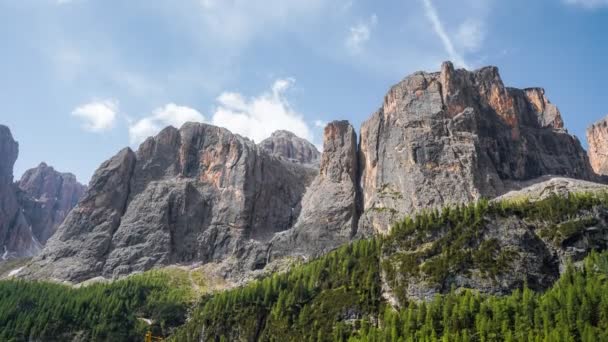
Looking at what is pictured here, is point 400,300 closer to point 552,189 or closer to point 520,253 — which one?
point 520,253

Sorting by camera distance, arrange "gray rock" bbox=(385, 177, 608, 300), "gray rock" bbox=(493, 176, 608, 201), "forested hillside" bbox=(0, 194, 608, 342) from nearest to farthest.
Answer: "forested hillside" bbox=(0, 194, 608, 342) < "gray rock" bbox=(385, 177, 608, 300) < "gray rock" bbox=(493, 176, 608, 201)

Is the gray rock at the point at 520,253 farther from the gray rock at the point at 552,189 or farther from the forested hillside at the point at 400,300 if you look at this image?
the gray rock at the point at 552,189

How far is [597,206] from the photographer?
141250 mm

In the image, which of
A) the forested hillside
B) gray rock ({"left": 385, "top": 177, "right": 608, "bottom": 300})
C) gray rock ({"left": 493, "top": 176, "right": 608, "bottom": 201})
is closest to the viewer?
the forested hillside

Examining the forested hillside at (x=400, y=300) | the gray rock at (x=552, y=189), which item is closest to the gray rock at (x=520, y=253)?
the forested hillside at (x=400, y=300)

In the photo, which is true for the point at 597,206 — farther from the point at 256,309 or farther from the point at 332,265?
the point at 256,309

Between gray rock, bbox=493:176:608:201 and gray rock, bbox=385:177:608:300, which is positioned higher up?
gray rock, bbox=493:176:608:201

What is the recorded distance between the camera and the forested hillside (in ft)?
342

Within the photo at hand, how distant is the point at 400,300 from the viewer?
413 feet

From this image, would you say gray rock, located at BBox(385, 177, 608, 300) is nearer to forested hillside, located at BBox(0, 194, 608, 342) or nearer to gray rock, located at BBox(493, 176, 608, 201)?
forested hillside, located at BBox(0, 194, 608, 342)

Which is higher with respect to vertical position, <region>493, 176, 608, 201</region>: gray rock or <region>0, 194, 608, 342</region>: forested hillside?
<region>493, 176, 608, 201</region>: gray rock

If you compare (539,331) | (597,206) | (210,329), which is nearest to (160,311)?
(210,329)

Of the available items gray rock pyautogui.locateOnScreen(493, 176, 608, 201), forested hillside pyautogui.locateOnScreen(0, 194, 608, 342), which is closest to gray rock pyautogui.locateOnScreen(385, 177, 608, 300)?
forested hillside pyautogui.locateOnScreen(0, 194, 608, 342)

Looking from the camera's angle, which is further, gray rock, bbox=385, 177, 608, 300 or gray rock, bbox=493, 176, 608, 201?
gray rock, bbox=493, 176, 608, 201
